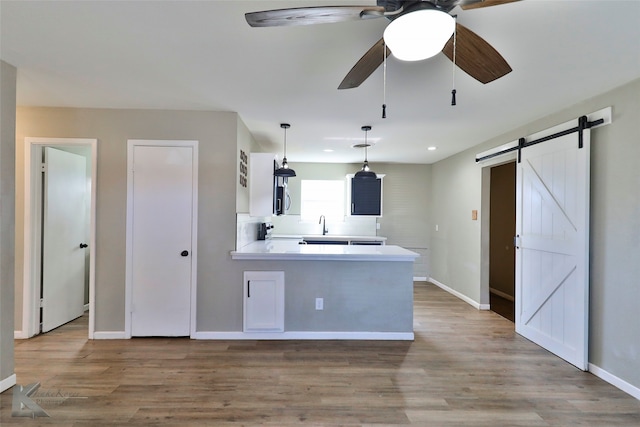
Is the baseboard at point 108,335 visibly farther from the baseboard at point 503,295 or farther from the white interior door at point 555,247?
the baseboard at point 503,295

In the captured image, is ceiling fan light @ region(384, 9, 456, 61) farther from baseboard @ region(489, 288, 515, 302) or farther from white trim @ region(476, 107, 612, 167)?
baseboard @ region(489, 288, 515, 302)

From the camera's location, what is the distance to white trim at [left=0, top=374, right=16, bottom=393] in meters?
2.27

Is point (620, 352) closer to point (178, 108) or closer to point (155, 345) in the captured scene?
point (155, 345)

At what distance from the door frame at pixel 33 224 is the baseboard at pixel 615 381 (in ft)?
15.4

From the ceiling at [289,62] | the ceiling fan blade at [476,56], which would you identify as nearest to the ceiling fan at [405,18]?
the ceiling fan blade at [476,56]

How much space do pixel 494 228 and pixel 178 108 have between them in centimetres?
514

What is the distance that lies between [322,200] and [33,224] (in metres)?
4.38

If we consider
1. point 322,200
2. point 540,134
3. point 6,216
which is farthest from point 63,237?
point 540,134

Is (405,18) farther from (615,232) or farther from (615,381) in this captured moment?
(615,381)

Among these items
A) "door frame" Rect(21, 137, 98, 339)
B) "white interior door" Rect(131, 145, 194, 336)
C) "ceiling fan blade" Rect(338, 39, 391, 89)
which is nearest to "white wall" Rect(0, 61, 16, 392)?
"door frame" Rect(21, 137, 98, 339)

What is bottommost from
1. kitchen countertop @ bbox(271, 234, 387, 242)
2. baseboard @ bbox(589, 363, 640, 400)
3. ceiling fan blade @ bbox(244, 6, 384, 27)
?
baseboard @ bbox(589, 363, 640, 400)

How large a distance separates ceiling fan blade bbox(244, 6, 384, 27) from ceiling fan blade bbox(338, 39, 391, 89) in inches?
7.4

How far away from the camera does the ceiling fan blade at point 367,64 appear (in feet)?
5.10

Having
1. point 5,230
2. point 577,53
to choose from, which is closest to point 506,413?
point 577,53
